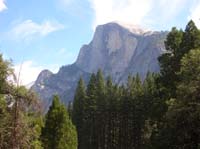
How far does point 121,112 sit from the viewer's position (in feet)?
282

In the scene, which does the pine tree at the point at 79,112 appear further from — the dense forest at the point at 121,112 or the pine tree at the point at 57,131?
the pine tree at the point at 57,131

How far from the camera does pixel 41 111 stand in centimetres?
2544

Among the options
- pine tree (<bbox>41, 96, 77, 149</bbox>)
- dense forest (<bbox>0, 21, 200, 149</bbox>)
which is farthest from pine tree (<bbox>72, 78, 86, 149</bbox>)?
pine tree (<bbox>41, 96, 77, 149</bbox>)

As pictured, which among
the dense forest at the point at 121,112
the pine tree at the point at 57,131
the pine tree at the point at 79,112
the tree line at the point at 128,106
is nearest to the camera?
the dense forest at the point at 121,112

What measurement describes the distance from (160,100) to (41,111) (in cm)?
1884

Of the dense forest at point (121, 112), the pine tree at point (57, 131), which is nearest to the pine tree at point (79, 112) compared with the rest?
the dense forest at point (121, 112)

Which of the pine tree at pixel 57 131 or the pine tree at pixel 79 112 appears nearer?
the pine tree at pixel 57 131

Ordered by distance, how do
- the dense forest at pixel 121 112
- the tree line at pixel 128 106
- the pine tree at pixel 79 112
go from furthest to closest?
the pine tree at pixel 79 112, the tree line at pixel 128 106, the dense forest at pixel 121 112

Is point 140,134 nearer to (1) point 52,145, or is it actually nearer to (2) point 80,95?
(2) point 80,95

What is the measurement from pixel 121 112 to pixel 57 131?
41.6 m

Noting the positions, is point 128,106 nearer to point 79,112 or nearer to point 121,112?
point 121,112

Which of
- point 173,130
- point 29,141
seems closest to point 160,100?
point 173,130

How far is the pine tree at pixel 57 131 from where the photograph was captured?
148ft

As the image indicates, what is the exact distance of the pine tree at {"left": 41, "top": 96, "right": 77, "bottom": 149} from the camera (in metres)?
45.0
